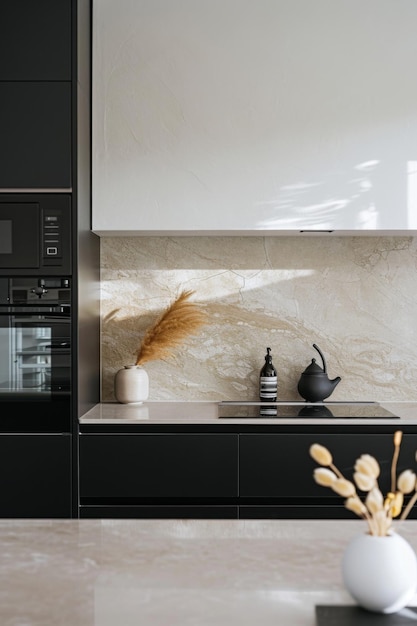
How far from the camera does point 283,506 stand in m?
2.82

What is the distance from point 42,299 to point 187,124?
97cm

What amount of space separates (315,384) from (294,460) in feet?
1.71

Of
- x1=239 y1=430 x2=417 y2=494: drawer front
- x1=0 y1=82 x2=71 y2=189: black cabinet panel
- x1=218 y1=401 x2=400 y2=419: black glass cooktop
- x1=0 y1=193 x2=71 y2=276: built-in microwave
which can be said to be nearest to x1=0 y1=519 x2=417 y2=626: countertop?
x1=239 y1=430 x2=417 y2=494: drawer front

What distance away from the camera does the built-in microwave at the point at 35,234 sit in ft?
9.32

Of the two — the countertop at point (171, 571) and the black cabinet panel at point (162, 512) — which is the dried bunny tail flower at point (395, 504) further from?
the black cabinet panel at point (162, 512)

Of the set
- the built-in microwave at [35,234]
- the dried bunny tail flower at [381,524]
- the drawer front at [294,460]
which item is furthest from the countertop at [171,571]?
the built-in microwave at [35,234]

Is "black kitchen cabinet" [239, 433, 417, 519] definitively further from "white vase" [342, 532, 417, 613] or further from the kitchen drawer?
A: "white vase" [342, 532, 417, 613]

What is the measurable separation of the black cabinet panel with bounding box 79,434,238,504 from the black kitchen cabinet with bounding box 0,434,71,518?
3.0 inches

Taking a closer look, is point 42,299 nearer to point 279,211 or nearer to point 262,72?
point 279,211

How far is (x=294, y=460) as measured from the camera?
110 inches

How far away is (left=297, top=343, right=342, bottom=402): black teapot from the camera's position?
10.6 feet

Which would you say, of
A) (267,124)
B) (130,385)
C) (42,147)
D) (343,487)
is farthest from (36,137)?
(343,487)

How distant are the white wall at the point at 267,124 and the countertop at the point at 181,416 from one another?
784mm

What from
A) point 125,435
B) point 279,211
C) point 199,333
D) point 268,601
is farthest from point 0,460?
point 268,601
